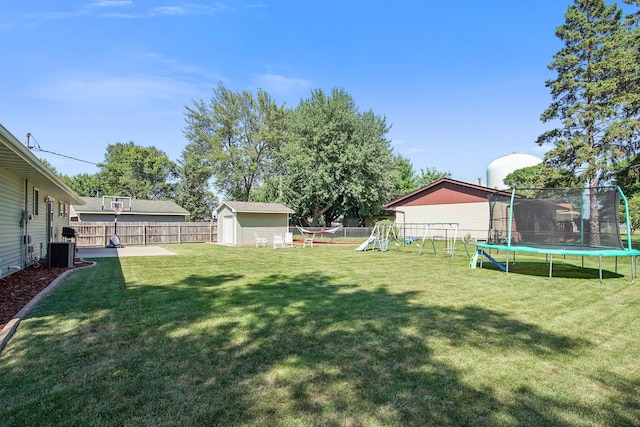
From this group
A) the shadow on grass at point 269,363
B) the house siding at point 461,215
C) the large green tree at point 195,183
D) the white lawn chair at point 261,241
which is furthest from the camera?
the large green tree at point 195,183

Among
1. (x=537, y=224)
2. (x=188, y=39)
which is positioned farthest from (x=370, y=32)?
(x=537, y=224)

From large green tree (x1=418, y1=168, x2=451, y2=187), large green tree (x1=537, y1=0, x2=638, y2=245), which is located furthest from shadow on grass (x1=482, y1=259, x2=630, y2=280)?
large green tree (x1=418, y1=168, x2=451, y2=187)

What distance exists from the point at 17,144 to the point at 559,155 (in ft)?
69.0

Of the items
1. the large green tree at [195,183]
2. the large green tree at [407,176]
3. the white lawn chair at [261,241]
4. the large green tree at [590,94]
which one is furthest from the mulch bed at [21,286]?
the large green tree at [407,176]

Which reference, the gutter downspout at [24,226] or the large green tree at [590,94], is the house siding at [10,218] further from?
the large green tree at [590,94]

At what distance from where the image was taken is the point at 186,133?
34.1 meters

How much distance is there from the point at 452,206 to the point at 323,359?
22.8 m

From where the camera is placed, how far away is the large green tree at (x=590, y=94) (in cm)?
1633

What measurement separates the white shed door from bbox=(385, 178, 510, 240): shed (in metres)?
13.6

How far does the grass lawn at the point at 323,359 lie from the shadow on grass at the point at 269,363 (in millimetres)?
14

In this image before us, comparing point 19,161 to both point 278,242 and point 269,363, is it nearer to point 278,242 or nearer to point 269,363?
point 269,363

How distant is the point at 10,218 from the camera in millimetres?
7934

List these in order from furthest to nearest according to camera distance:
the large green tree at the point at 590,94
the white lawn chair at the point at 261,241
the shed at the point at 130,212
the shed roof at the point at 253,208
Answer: the shed at the point at 130,212 < the shed roof at the point at 253,208 < the white lawn chair at the point at 261,241 < the large green tree at the point at 590,94

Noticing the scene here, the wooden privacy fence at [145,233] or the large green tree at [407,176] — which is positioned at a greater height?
the large green tree at [407,176]
